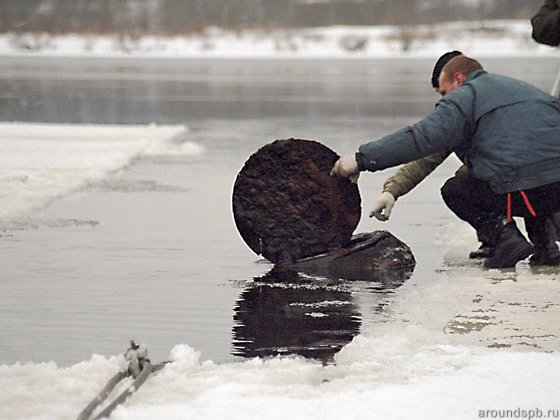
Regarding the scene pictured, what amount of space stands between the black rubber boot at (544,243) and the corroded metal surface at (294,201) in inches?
36.9

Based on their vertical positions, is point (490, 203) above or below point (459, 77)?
below

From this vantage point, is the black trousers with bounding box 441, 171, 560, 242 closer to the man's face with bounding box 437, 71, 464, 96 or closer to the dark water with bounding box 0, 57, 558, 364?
the dark water with bounding box 0, 57, 558, 364

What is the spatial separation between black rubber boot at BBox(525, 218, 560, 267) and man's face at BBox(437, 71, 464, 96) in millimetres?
807

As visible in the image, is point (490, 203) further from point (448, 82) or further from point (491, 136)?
point (448, 82)

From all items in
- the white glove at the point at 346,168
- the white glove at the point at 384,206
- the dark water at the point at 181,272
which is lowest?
the dark water at the point at 181,272

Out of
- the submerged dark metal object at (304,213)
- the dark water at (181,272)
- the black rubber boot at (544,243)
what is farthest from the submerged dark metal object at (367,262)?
the black rubber boot at (544,243)

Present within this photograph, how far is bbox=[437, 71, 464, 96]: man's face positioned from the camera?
6766mm

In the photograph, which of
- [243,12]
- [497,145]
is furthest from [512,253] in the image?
[243,12]

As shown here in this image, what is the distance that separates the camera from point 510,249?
6695 millimetres

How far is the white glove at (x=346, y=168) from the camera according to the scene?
659cm

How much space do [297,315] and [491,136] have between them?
59.8 inches

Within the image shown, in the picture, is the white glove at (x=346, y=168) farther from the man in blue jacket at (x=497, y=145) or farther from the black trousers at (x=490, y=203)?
the black trousers at (x=490, y=203)

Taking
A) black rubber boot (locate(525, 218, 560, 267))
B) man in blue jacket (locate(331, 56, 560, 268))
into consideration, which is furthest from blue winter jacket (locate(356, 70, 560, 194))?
black rubber boot (locate(525, 218, 560, 267))

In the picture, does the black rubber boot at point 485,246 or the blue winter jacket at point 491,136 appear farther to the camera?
the black rubber boot at point 485,246
